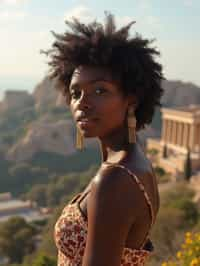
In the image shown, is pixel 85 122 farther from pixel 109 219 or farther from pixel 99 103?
pixel 109 219

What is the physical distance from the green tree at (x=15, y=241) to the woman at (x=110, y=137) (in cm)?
2068

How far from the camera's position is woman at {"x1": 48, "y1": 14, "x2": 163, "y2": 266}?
175cm

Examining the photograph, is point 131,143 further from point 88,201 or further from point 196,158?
point 196,158

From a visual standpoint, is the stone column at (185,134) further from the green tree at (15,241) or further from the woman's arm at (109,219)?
the woman's arm at (109,219)

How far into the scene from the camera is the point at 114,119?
200 centimetres

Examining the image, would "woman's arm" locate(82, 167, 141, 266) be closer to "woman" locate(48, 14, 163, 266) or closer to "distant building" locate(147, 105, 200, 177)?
"woman" locate(48, 14, 163, 266)

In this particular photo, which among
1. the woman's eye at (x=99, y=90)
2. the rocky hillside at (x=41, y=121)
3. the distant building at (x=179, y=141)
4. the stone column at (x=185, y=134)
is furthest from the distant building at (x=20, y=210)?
the woman's eye at (x=99, y=90)

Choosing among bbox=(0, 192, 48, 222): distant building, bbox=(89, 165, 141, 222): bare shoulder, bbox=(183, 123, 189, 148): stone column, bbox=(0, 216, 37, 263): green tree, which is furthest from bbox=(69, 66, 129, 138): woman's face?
bbox=(0, 192, 48, 222): distant building

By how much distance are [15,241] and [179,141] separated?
17.6 metres

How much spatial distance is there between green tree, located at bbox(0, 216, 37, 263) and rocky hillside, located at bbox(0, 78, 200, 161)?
2093 centimetres

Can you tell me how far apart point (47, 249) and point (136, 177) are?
16.1 metres

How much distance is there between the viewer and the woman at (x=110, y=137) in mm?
1755

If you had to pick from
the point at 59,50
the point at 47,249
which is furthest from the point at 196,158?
the point at 59,50

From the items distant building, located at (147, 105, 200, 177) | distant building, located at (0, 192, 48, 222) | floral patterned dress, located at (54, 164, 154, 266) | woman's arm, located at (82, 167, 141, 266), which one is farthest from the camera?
distant building, located at (0, 192, 48, 222)
